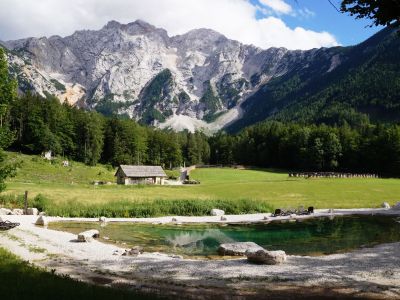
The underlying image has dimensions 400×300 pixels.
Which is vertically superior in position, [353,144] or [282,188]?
[353,144]

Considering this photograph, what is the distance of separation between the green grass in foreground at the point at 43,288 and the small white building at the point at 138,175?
94.7m

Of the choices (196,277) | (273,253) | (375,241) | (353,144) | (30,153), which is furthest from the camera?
(353,144)

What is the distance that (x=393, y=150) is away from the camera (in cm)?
13562

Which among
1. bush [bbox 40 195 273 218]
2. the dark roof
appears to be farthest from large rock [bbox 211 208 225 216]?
the dark roof

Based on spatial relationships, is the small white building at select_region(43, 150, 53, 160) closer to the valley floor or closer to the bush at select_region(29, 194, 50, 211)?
the bush at select_region(29, 194, 50, 211)

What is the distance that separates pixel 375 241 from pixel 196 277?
22.0 metres

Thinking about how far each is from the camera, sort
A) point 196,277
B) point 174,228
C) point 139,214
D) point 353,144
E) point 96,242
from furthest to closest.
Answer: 1. point 353,144
2. point 139,214
3. point 174,228
4. point 96,242
5. point 196,277

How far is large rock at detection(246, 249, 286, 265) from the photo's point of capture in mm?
27203

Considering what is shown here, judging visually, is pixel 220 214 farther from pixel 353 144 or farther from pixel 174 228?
pixel 353 144

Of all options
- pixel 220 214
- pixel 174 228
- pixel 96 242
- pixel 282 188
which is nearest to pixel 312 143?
pixel 282 188

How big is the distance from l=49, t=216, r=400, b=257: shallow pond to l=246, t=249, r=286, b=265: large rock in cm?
555

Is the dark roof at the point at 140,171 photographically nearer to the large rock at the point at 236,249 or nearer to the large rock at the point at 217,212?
the large rock at the point at 217,212

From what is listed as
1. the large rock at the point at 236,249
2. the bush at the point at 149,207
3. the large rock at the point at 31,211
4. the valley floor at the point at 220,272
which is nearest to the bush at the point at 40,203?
the bush at the point at 149,207

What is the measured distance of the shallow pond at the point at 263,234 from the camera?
35.8m
